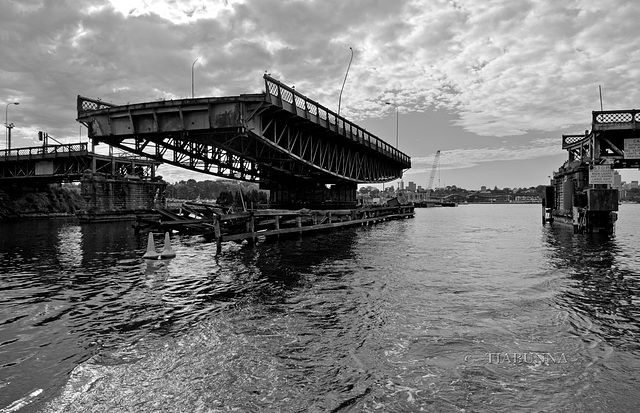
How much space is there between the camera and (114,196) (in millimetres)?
55656

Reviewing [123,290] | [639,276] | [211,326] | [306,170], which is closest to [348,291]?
[211,326]

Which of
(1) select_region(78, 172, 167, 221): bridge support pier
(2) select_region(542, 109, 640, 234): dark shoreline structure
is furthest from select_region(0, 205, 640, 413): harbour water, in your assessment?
(1) select_region(78, 172, 167, 221): bridge support pier

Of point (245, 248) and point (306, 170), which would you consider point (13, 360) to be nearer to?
point (245, 248)

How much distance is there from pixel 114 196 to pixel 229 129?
133 ft

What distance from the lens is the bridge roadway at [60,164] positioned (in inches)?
2157

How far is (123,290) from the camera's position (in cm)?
1095

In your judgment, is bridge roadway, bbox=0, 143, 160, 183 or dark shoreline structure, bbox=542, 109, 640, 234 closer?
dark shoreline structure, bbox=542, 109, 640, 234

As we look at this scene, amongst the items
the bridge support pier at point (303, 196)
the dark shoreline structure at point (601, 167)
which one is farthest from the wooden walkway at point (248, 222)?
the dark shoreline structure at point (601, 167)

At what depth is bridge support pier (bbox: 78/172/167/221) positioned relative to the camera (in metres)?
51.5

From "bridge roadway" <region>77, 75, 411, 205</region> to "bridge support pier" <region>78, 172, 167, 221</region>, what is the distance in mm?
19081

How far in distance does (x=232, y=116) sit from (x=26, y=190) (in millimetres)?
64468

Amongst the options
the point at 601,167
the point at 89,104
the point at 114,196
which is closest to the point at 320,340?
the point at 601,167

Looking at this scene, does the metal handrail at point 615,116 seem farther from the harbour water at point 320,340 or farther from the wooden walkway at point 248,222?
the wooden walkway at point 248,222

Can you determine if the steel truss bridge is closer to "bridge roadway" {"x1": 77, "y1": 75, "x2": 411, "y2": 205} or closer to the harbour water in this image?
the harbour water
